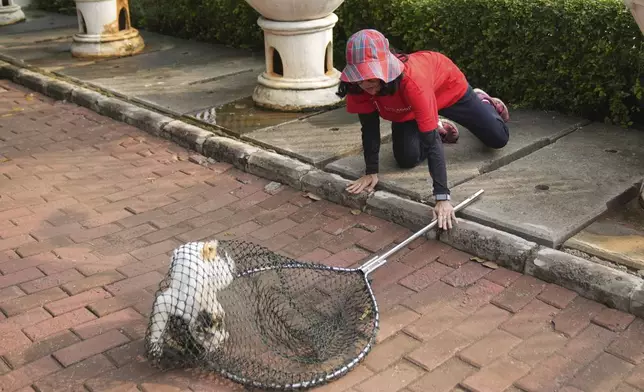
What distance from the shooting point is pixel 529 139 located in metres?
5.26

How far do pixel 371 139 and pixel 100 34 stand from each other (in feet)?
16.4

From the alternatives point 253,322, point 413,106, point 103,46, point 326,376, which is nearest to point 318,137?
point 413,106

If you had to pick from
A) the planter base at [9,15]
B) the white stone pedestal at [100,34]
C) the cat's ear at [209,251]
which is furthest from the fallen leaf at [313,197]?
the planter base at [9,15]

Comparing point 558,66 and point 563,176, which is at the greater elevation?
point 558,66

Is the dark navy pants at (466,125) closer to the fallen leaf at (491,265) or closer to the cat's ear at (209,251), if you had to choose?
the fallen leaf at (491,265)

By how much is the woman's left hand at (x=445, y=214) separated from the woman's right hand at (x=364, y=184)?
620 mm

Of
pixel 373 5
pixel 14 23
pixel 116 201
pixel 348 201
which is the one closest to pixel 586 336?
pixel 348 201

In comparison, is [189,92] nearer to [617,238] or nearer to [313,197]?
[313,197]

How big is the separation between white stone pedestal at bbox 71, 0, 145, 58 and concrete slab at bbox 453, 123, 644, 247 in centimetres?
536

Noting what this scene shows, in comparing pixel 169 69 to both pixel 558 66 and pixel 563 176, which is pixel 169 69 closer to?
pixel 558 66

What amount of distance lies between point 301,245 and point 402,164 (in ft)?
3.24

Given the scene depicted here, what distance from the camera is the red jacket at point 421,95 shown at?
4.25m

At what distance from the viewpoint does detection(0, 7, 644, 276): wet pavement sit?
4.25m

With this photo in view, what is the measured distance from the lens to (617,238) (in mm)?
3975
